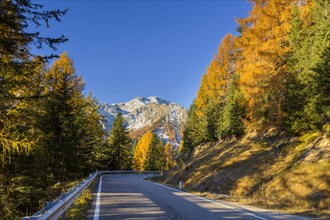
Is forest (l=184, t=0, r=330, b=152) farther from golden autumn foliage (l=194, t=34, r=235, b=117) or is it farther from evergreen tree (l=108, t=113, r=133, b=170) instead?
evergreen tree (l=108, t=113, r=133, b=170)

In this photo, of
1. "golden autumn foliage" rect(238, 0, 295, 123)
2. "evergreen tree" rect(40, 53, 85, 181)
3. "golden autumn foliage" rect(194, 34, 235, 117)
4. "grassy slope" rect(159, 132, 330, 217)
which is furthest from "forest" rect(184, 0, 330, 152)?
"evergreen tree" rect(40, 53, 85, 181)

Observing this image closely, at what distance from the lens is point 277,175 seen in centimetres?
1605

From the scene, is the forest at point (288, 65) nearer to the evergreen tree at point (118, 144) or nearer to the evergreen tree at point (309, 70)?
the evergreen tree at point (309, 70)

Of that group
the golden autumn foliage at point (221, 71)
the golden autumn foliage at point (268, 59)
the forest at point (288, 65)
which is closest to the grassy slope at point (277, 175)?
the forest at point (288, 65)

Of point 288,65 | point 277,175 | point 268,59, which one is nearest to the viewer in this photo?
point 277,175

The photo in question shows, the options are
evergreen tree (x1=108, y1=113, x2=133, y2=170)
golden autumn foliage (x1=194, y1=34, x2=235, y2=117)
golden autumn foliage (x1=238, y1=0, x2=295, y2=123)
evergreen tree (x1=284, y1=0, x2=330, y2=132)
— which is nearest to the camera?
evergreen tree (x1=284, y1=0, x2=330, y2=132)

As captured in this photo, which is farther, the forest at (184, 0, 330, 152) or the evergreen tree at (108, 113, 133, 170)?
the evergreen tree at (108, 113, 133, 170)

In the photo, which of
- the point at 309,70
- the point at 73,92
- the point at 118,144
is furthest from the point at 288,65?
the point at 118,144

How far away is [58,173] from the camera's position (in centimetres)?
2352

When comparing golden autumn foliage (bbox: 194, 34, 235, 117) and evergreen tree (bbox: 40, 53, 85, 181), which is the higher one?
golden autumn foliage (bbox: 194, 34, 235, 117)

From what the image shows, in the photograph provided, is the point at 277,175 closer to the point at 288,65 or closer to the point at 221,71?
the point at 288,65

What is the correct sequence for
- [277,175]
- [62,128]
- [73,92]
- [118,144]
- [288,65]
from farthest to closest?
[118,144] → [73,92] → [62,128] → [288,65] → [277,175]

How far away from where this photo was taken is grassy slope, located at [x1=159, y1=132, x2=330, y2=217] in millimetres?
12336

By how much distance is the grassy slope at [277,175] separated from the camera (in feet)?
40.5
